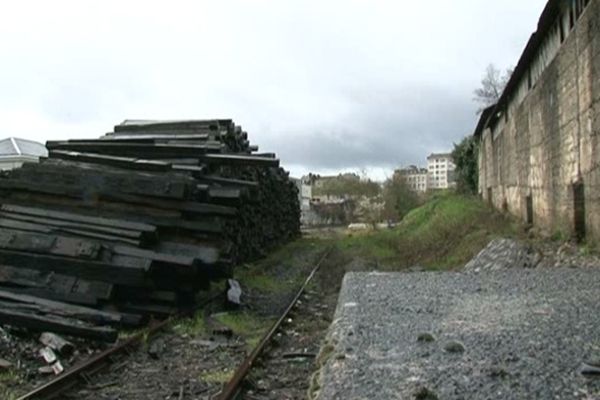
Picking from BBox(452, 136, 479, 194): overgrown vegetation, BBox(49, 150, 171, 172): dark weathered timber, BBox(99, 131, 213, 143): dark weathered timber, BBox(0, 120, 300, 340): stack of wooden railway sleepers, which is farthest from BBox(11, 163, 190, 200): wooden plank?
BBox(452, 136, 479, 194): overgrown vegetation

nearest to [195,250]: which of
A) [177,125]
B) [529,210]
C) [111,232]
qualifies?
[111,232]

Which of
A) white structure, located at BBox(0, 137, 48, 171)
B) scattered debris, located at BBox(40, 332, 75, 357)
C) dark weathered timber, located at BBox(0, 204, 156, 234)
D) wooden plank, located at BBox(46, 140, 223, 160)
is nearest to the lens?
scattered debris, located at BBox(40, 332, 75, 357)

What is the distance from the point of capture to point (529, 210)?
656 inches

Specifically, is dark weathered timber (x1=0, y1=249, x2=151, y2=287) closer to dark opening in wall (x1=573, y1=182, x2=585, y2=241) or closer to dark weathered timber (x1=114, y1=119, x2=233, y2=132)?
dark weathered timber (x1=114, y1=119, x2=233, y2=132)

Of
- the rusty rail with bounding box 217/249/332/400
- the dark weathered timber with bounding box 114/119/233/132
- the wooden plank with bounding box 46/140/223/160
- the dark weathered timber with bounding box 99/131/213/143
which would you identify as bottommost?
the rusty rail with bounding box 217/249/332/400

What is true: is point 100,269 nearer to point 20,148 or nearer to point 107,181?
point 107,181

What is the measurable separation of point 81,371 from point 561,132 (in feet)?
30.0

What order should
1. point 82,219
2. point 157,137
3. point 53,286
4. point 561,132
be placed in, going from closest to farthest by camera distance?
1. point 53,286
2. point 82,219
3. point 561,132
4. point 157,137

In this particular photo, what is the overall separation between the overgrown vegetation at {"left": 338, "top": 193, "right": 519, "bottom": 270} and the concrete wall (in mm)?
1339

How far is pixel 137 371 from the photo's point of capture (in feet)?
23.0

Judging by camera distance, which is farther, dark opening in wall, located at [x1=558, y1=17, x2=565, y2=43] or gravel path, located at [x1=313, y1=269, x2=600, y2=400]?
dark opening in wall, located at [x1=558, y1=17, x2=565, y2=43]

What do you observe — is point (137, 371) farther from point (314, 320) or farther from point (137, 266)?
point (314, 320)

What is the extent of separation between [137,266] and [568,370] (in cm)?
662

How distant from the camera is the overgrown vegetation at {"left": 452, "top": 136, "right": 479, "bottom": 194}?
129 feet
